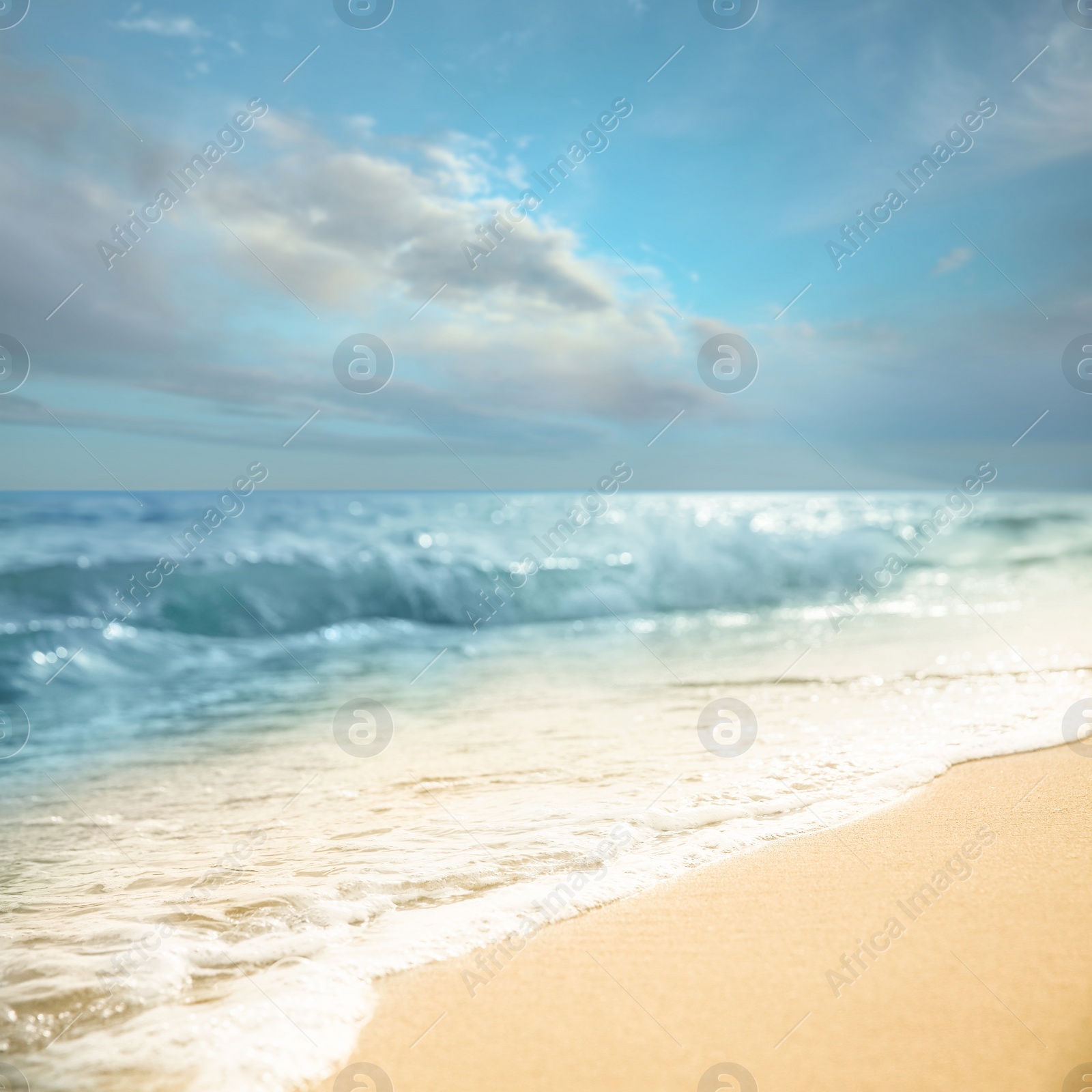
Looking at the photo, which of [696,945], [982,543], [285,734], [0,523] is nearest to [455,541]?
[0,523]

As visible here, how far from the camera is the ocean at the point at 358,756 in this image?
7.38 feet

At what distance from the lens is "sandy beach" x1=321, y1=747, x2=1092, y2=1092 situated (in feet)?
5.83

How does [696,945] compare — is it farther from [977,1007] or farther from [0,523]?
[0,523]

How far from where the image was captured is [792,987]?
2039 mm

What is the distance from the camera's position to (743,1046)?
1.85 meters

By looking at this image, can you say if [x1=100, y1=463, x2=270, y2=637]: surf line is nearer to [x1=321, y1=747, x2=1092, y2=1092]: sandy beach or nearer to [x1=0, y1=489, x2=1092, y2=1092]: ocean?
[x1=0, y1=489, x2=1092, y2=1092]: ocean
